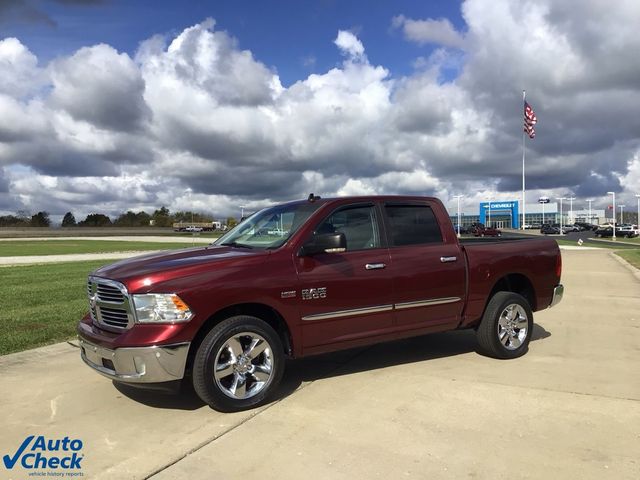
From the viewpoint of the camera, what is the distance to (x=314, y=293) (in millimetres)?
4980

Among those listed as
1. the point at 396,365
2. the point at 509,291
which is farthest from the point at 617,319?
the point at 396,365

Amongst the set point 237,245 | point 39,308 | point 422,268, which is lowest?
point 39,308

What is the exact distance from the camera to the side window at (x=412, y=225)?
5758 millimetres

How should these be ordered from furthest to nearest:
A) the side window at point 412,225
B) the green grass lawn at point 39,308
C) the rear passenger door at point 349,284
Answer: the green grass lawn at point 39,308 → the side window at point 412,225 → the rear passenger door at point 349,284

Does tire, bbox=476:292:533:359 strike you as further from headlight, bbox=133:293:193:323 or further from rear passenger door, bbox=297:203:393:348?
headlight, bbox=133:293:193:323

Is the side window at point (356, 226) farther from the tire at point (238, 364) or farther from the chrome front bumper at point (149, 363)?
the chrome front bumper at point (149, 363)

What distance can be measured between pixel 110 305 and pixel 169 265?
59 cm

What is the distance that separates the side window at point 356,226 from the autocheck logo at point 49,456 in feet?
9.03

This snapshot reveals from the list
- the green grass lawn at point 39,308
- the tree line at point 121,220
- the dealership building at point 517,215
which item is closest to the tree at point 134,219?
the tree line at point 121,220

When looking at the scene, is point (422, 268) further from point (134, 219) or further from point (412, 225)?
point (134, 219)

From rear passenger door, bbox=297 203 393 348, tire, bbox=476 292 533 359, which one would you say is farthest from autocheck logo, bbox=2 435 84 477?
tire, bbox=476 292 533 359

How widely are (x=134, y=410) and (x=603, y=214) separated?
177 m

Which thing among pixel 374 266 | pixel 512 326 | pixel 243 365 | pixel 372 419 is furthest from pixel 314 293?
pixel 512 326

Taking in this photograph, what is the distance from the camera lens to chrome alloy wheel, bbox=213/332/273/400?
458 centimetres
